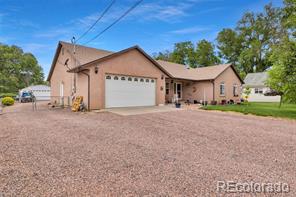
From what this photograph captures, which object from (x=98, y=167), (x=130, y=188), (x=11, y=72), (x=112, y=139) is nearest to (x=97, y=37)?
(x=112, y=139)

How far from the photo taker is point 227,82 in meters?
22.0

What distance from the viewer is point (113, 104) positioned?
43.7ft

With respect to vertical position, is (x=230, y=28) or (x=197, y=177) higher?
(x=230, y=28)

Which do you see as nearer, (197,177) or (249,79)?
(197,177)

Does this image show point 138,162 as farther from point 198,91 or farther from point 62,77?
point 198,91

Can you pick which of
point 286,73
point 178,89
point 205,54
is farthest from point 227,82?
point 205,54

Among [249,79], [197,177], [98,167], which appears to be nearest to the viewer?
[197,177]

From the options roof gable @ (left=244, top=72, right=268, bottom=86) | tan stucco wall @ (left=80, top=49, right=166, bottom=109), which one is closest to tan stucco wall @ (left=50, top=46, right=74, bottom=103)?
tan stucco wall @ (left=80, top=49, right=166, bottom=109)

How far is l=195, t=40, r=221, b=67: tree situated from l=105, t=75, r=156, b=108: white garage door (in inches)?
1184

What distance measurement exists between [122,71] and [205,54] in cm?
3362

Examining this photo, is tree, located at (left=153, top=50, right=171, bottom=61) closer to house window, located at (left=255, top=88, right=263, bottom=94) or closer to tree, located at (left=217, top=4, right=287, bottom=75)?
tree, located at (left=217, top=4, right=287, bottom=75)

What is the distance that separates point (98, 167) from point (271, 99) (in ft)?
103

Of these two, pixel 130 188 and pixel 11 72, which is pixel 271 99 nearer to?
pixel 130 188

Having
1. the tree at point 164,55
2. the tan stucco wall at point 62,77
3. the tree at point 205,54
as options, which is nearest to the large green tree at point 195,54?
the tree at point 205,54
